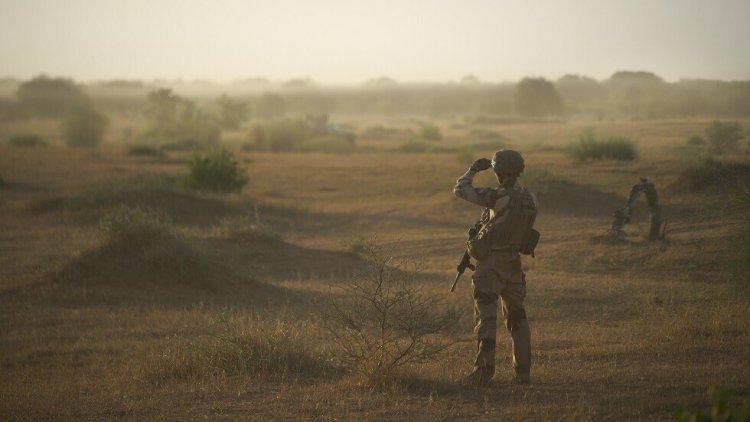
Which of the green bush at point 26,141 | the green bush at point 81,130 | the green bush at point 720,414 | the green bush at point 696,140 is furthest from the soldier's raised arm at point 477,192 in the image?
the green bush at point 81,130

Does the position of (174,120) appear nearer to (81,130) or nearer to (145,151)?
(81,130)

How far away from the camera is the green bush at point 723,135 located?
2869cm

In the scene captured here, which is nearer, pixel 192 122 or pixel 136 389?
pixel 136 389

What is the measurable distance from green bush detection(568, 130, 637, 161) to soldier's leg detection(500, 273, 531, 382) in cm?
2248

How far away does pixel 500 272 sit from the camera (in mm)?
6859

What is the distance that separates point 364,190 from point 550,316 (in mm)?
17036

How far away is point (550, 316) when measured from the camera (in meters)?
11.0

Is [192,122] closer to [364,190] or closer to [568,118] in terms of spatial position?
[568,118]

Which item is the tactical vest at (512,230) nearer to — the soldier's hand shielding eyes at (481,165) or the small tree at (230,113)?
the soldier's hand shielding eyes at (481,165)

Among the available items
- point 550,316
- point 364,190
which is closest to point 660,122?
point 364,190

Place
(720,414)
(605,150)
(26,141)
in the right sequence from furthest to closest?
(26,141), (605,150), (720,414)

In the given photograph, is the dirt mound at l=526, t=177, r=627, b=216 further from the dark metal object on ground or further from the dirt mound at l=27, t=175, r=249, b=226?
the dirt mound at l=27, t=175, r=249, b=226

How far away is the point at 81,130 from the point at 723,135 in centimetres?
4140

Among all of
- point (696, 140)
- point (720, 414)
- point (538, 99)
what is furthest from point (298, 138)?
point (720, 414)
